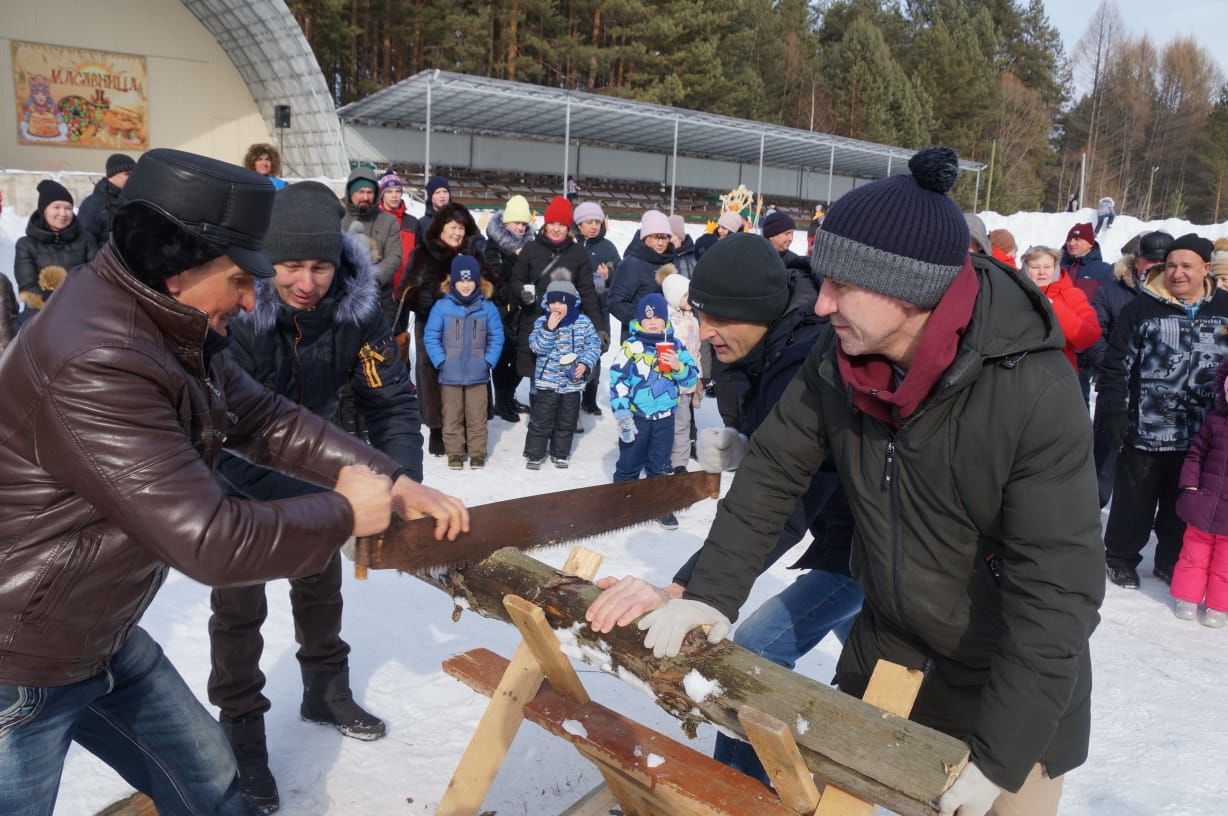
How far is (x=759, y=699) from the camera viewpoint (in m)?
1.95

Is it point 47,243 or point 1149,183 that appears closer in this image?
point 47,243

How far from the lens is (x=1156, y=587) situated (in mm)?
5594

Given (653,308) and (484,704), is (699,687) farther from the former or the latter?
(653,308)

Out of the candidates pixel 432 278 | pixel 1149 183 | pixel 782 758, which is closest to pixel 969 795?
pixel 782 758

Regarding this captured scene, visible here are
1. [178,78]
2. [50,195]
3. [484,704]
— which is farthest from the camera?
[178,78]

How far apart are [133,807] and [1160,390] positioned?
557 cm

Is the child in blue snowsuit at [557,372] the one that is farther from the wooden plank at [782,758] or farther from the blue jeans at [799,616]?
the wooden plank at [782,758]

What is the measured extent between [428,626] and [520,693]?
2.06 m

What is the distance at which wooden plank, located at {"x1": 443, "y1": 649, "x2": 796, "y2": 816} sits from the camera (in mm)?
2072

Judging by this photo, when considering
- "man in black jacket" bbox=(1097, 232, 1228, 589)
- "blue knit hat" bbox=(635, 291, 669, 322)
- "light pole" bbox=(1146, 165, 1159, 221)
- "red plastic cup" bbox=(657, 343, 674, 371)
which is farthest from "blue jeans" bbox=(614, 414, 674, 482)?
"light pole" bbox=(1146, 165, 1159, 221)

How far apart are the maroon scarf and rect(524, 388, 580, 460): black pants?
5539 millimetres

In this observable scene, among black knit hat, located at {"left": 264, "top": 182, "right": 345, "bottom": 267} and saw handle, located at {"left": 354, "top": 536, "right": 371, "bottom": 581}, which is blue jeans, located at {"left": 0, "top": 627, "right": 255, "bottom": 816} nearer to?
saw handle, located at {"left": 354, "top": 536, "right": 371, "bottom": 581}

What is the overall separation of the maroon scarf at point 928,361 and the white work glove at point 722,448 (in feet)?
3.77

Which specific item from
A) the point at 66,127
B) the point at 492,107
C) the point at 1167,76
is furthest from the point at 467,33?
the point at 1167,76
